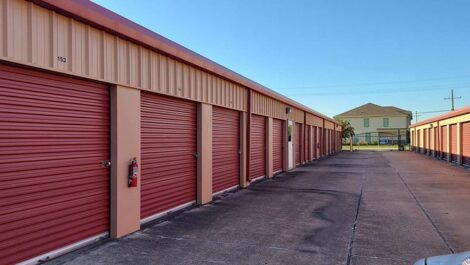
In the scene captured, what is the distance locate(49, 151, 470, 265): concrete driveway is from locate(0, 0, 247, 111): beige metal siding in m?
2.49

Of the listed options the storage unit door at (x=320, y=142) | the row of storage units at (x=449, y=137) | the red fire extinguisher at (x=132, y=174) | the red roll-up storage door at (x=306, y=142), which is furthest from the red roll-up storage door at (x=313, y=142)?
the red fire extinguisher at (x=132, y=174)

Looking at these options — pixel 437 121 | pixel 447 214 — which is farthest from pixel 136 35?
pixel 437 121

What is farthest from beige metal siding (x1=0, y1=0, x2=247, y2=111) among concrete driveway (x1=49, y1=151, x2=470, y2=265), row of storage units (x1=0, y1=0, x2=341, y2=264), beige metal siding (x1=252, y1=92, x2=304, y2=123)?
beige metal siding (x1=252, y1=92, x2=304, y2=123)

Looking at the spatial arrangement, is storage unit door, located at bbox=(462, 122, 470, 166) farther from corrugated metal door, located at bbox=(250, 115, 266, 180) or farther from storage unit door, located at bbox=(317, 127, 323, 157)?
corrugated metal door, located at bbox=(250, 115, 266, 180)

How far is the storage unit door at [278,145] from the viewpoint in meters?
15.2

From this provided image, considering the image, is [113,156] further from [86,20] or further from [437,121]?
[437,121]

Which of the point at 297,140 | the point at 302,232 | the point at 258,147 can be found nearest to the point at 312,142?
the point at 297,140

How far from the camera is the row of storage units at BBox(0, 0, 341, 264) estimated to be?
416 centimetres

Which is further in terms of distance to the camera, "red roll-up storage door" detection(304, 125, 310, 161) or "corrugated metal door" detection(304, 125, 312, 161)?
"corrugated metal door" detection(304, 125, 312, 161)

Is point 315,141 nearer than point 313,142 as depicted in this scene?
No

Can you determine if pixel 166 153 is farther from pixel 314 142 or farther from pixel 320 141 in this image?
pixel 320 141

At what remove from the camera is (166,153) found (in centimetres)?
726

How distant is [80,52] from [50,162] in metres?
1.53

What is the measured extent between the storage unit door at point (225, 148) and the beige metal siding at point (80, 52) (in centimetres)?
207
